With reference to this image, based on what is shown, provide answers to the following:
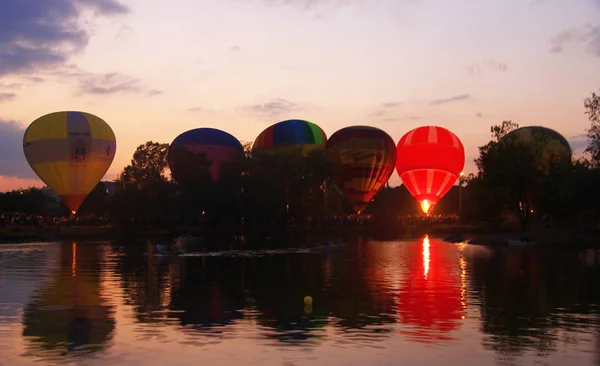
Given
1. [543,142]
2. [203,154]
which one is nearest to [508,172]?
[543,142]

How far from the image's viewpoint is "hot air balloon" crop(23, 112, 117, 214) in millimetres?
86250

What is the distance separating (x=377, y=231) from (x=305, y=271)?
56737mm

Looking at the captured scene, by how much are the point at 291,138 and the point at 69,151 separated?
35071mm

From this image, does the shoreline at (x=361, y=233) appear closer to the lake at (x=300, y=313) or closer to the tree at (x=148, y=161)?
the lake at (x=300, y=313)

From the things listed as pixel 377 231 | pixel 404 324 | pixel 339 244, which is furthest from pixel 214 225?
pixel 404 324

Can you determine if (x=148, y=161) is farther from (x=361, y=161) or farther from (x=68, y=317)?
(x=68, y=317)

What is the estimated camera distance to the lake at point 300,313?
706 inches

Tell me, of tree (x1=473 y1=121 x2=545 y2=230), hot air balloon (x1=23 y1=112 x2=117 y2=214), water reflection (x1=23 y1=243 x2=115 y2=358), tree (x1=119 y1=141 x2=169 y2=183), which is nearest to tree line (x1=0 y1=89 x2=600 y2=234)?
tree (x1=473 y1=121 x2=545 y2=230)

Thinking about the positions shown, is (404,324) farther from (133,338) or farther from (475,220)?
(475,220)

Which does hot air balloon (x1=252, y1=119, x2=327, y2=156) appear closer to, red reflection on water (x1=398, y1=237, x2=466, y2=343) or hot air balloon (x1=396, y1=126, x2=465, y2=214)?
hot air balloon (x1=396, y1=126, x2=465, y2=214)

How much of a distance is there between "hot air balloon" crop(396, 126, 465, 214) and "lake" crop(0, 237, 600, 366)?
56.7 m

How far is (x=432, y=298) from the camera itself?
27531mm

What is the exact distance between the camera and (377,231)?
9512 centimetres

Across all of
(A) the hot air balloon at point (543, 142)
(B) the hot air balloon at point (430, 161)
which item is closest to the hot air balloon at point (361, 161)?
(B) the hot air balloon at point (430, 161)
